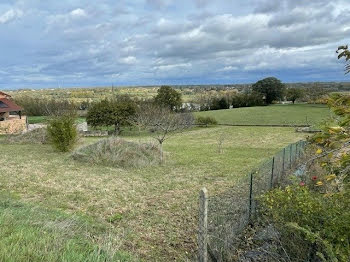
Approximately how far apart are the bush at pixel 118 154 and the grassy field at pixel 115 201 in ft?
1.94

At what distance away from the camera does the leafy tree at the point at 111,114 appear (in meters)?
37.6

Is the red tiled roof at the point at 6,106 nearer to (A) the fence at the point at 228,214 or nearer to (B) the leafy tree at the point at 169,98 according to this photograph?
(B) the leafy tree at the point at 169,98

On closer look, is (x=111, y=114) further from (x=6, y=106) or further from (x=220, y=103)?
(x=220, y=103)

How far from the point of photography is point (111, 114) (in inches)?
1475

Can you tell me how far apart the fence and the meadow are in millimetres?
552

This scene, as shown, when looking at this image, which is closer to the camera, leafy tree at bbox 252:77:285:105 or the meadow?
the meadow

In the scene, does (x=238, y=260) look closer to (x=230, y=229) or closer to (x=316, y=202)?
(x=230, y=229)

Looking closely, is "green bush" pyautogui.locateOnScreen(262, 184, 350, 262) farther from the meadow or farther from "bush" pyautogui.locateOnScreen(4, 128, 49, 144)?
"bush" pyautogui.locateOnScreen(4, 128, 49, 144)

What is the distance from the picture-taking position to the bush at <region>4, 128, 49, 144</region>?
21.8 m

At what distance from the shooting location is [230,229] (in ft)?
15.3

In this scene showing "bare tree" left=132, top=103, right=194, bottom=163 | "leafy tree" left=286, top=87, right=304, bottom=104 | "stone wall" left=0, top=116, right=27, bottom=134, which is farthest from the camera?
"leafy tree" left=286, top=87, right=304, bottom=104

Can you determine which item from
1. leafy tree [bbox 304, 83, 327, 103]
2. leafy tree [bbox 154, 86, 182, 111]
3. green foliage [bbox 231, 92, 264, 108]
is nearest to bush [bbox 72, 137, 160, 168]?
leafy tree [bbox 304, 83, 327, 103]

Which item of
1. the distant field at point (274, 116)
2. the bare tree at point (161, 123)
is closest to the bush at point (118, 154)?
the bare tree at point (161, 123)

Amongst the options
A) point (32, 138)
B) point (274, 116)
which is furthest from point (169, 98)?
point (32, 138)
